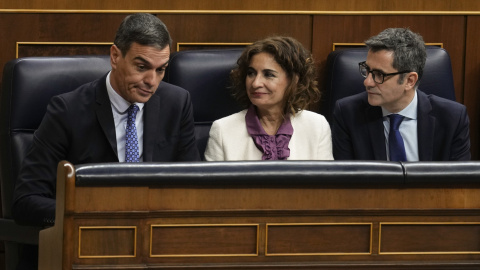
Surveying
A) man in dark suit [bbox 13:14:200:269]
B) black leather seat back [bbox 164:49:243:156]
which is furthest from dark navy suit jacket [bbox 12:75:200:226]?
black leather seat back [bbox 164:49:243:156]

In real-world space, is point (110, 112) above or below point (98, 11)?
below

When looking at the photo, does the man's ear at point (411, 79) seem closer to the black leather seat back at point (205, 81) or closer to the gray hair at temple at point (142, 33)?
the black leather seat back at point (205, 81)

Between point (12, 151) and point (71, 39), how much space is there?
32 cm

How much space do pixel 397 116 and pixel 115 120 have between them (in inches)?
21.7

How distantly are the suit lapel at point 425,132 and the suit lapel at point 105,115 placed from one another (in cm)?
59

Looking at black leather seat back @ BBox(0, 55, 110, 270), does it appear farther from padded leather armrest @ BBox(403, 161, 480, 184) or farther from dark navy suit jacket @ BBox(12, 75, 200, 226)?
padded leather armrest @ BBox(403, 161, 480, 184)

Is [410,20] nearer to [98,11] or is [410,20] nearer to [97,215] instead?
[98,11]

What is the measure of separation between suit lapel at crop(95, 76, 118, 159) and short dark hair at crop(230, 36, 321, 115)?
0.30 m

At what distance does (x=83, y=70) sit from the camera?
1.66 metres

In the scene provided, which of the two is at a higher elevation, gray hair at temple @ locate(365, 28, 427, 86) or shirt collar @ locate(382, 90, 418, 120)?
gray hair at temple @ locate(365, 28, 427, 86)

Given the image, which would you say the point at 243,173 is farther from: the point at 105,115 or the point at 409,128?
the point at 409,128

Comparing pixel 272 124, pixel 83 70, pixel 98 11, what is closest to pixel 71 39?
pixel 98 11

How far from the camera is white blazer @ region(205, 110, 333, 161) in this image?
68.1 inches

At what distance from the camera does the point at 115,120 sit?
Result: 156cm
